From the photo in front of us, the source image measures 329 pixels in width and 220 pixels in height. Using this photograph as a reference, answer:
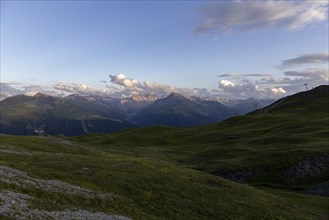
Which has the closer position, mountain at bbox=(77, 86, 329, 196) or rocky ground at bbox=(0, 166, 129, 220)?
rocky ground at bbox=(0, 166, 129, 220)

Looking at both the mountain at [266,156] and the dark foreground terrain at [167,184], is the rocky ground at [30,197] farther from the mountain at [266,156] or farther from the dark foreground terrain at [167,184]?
the mountain at [266,156]

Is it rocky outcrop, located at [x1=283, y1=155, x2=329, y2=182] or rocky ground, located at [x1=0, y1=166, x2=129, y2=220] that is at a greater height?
rocky ground, located at [x1=0, y1=166, x2=129, y2=220]

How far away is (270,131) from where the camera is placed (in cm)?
14262

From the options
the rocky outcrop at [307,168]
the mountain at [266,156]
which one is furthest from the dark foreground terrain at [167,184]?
the mountain at [266,156]

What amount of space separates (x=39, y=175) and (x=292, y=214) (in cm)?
3459

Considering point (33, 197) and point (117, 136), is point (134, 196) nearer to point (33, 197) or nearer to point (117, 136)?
point (33, 197)

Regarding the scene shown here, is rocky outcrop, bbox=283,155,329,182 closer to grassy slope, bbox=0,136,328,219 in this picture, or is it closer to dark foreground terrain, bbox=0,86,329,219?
dark foreground terrain, bbox=0,86,329,219

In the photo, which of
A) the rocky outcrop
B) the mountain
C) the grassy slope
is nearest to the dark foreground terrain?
the rocky outcrop

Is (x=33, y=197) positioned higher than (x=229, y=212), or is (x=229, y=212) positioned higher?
(x=33, y=197)

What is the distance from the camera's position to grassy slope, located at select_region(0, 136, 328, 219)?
Result: 38312 mm

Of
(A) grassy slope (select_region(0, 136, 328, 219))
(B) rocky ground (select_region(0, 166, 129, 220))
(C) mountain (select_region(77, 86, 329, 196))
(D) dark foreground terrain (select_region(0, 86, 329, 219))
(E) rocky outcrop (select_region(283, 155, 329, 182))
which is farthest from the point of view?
(E) rocky outcrop (select_region(283, 155, 329, 182))

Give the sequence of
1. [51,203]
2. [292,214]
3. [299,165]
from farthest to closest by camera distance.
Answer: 1. [299,165]
2. [292,214]
3. [51,203]

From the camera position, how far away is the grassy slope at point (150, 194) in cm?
3831

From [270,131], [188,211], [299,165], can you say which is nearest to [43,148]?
[188,211]
